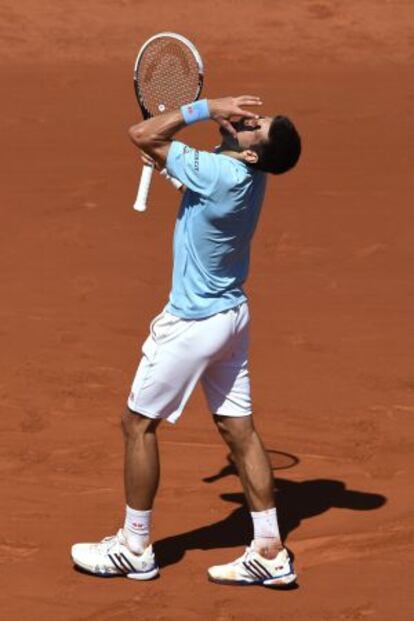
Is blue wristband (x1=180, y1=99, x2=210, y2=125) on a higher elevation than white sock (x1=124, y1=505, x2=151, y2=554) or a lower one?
higher

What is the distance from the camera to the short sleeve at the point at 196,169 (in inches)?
294

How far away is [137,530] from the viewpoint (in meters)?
7.87

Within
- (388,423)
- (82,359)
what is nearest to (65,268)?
(82,359)

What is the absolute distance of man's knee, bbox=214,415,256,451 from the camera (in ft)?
26.1

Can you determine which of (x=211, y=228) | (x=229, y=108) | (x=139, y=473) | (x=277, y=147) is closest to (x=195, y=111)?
(x=229, y=108)

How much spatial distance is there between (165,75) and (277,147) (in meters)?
0.97

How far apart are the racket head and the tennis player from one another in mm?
526

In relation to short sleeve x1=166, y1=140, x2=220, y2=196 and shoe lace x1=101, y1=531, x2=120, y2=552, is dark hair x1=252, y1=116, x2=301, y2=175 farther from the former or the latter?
shoe lace x1=101, y1=531, x2=120, y2=552

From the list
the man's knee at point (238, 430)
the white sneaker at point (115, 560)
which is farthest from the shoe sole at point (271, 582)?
the man's knee at point (238, 430)

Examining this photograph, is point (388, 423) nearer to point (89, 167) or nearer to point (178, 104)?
point (178, 104)

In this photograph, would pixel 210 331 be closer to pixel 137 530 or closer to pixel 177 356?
pixel 177 356

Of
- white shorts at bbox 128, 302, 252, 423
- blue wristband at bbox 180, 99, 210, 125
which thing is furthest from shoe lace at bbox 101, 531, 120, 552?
blue wristband at bbox 180, 99, 210, 125

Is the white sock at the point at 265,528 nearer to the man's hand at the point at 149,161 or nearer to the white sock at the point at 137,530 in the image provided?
the white sock at the point at 137,530

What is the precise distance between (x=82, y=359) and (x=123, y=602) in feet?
10.4
